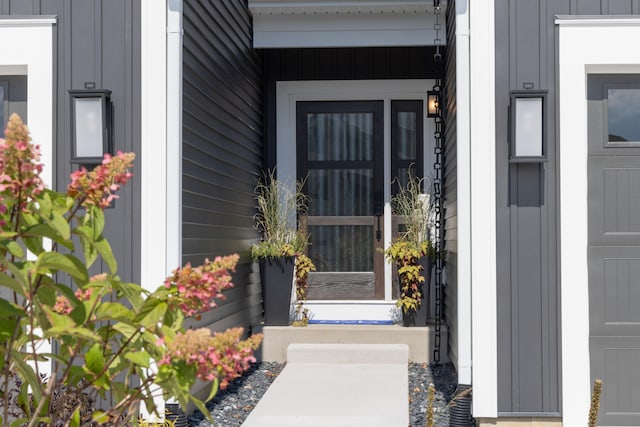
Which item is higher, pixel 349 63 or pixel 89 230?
pixel 349 63

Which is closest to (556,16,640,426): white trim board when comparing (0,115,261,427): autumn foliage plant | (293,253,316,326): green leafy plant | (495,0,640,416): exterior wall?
A: (495,0,640,416): exterior wall

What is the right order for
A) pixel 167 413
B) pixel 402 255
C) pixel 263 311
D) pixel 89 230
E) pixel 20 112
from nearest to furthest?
pixel 89 230 < pixel 167 413 < pixel 20 112 < pixel 402 255 < pixel 263 311

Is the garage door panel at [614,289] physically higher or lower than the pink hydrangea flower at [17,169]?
lower

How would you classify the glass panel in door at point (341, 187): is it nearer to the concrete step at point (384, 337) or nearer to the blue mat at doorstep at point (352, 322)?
the blue mat at doorstep at point (352, 322)

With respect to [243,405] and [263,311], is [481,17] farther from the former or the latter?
[263,311]

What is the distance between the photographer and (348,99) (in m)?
7.75

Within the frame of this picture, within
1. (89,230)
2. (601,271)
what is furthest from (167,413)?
(89,230)

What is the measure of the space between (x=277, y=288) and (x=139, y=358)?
5.45 m

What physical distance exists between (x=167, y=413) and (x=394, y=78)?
4.15 metres

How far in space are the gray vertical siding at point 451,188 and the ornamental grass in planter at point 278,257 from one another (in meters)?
1.28

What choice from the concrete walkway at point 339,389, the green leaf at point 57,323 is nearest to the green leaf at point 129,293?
the green leaf at point 57,323

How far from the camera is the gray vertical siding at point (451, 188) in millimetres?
5695

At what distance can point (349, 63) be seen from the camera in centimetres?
769

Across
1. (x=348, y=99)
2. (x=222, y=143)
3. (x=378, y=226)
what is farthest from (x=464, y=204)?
(x=348, y=99)
